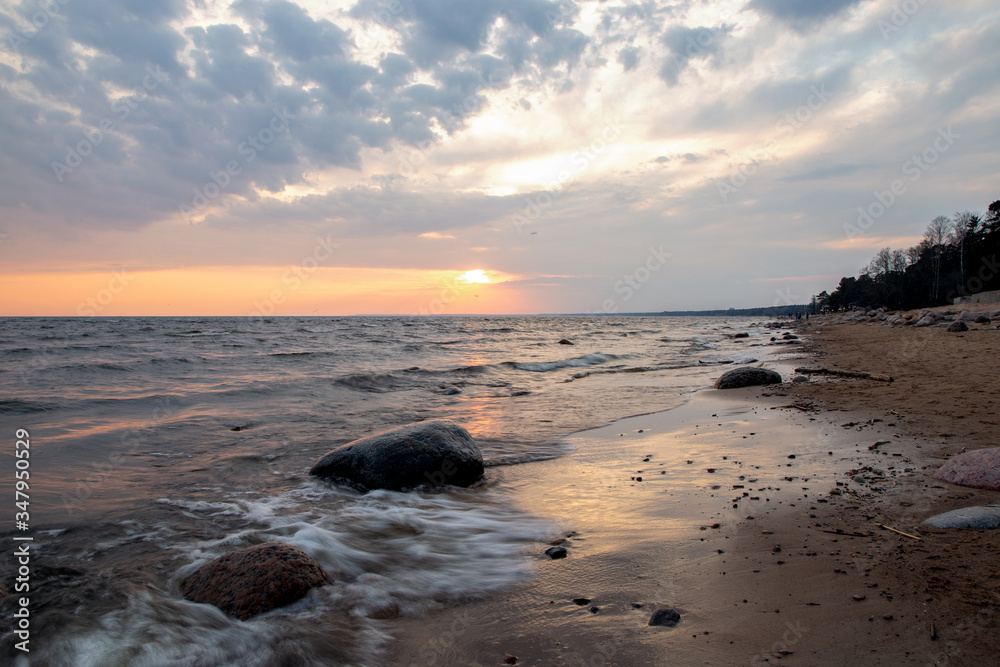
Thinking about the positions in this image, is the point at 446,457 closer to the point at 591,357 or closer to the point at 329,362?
the point at 329,362

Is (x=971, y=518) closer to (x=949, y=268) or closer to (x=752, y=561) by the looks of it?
(x=752, y=561)

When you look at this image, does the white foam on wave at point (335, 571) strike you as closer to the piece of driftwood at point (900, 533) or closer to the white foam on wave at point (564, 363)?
the piece of driftwood at point (900, 533)

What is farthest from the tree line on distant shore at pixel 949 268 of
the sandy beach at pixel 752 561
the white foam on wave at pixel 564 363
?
the sandy beach at pixel 752 561

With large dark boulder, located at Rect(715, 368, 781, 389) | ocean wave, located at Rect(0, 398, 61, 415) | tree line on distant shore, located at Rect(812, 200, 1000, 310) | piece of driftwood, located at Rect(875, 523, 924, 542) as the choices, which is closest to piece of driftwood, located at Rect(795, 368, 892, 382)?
large dark boulder, located at Rect(715, 368, 781, 389)

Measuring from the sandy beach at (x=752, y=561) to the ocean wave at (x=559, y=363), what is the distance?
490 inches

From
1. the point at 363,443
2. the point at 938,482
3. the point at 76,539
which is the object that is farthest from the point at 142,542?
the point at 938,482

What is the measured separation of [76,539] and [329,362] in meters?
15.2

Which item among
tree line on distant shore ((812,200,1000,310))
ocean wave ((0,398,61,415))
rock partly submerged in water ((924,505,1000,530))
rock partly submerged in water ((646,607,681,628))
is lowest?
rock partly submerged in water ((646,607,681,628))

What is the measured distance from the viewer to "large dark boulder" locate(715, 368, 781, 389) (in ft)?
36.8

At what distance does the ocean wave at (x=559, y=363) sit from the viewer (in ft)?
62.4

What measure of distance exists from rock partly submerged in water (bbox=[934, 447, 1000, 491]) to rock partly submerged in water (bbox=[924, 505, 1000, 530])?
0.63 metres

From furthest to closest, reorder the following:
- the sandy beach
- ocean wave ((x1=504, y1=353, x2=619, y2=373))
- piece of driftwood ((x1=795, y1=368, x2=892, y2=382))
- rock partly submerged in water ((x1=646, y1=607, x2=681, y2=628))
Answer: ocean wave ((x1=504, y1=353, x2=619, y2=373)) → piece of driftwood ((x1=795, y1=368, x2=892, y2=382)) → rock partly submerged in water ((x1=646, y1=607, x2=681, y2=628)) → the sandy beach

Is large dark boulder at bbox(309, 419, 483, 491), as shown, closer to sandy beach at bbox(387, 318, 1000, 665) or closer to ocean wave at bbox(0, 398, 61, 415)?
sandy beach at bbox(387, 318, 1000, 665)

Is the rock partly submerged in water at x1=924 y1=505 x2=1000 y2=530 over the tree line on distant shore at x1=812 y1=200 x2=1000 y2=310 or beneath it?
beneath
